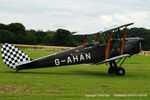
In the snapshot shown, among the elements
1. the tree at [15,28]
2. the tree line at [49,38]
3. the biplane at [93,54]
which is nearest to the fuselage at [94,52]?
the biplane at [93,54]

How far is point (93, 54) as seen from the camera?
54.7 feet

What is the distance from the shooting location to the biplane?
15.6m

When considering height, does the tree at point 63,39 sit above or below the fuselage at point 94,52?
above

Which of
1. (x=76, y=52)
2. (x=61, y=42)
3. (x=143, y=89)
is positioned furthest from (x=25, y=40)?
(x=143, y=89)

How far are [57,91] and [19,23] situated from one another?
88.8 metres

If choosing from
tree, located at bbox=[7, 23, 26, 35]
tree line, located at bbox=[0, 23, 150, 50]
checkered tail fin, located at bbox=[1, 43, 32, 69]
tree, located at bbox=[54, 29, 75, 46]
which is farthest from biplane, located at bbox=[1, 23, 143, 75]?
tree, located at bbox=[7, 23, 26, 35]

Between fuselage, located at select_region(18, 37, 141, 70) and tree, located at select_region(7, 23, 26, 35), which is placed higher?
tree, located at select_region(7, 23, 26, 35)

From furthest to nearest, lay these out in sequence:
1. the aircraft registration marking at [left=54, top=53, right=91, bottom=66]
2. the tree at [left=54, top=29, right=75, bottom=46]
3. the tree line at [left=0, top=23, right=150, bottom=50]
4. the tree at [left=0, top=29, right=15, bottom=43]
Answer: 1. the tree at [left=54, top=29, right=75, bottom=46]
2. the tree at [left=0, top=29, right=15, bottom=43]
3. the tree line at [left=0, top=23, right=150, bottom=50]
4. the aircraft registration marking at [left=54, top=53, right=91, bottom=66]

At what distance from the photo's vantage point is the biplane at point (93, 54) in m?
15.6

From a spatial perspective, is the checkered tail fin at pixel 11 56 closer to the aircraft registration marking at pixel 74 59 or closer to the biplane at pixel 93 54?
the biplane at pixel 93 54

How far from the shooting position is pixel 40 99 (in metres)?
8.45

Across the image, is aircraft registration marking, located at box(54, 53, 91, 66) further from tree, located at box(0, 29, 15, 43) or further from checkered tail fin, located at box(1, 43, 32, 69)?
tree, located at box(0, 29, 15, 43)

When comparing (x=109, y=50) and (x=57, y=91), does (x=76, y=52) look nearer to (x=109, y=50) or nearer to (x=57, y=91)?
(x=109, y=50)

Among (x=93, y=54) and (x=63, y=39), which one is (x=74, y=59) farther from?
(x=63, y=39)
